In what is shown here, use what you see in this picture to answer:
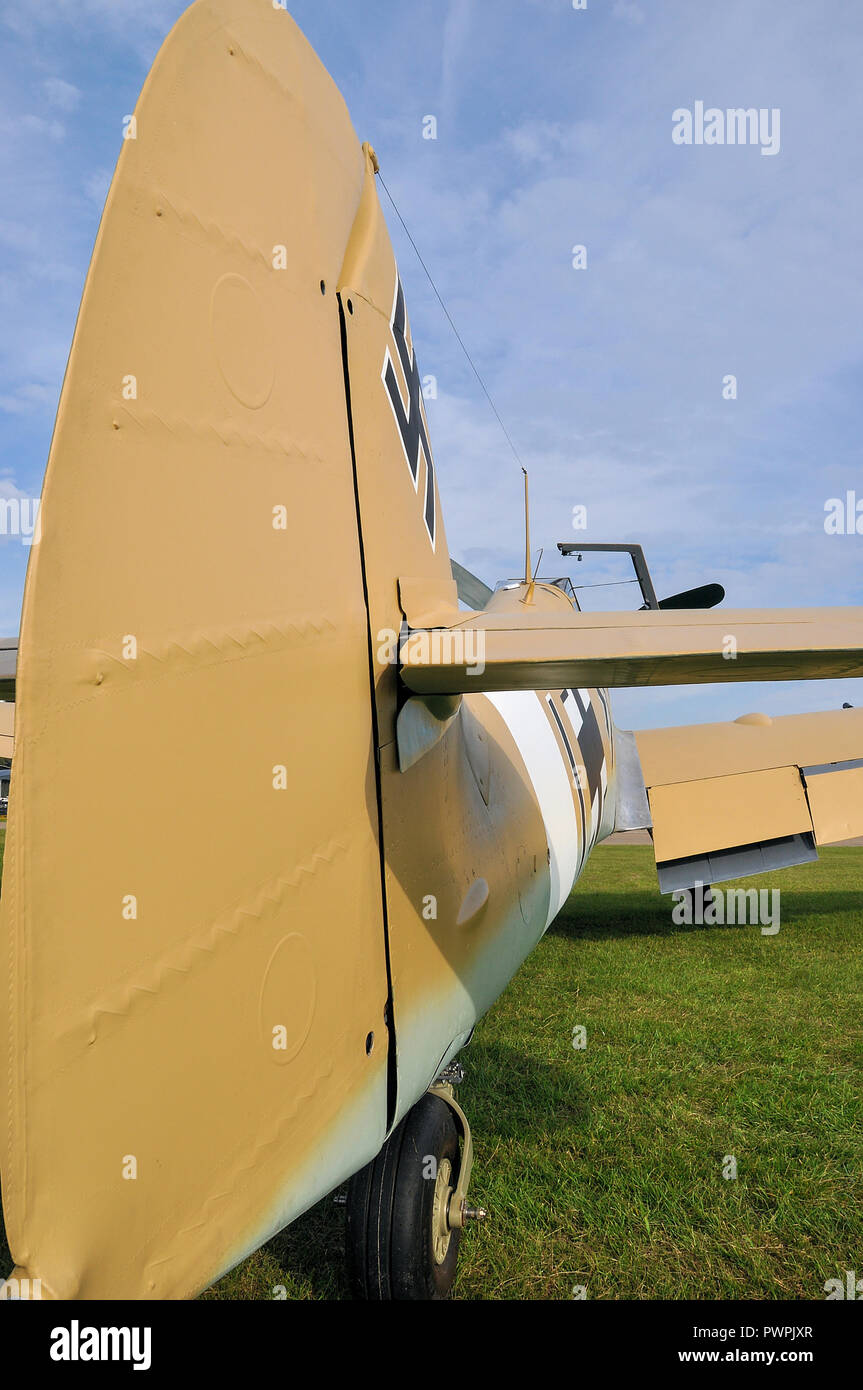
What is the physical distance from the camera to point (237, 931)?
1.71 m

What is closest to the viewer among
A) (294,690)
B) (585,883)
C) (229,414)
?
(229,414)

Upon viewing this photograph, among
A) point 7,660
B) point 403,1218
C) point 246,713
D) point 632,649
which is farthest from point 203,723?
point 403,1218

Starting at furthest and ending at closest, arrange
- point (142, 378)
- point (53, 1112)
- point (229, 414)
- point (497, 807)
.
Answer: point (497, 807)
point (229, 414)
point (142, 378)
point (53, 1112)

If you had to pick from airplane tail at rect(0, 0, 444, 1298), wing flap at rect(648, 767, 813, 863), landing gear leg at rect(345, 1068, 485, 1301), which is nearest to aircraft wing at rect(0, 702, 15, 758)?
landing gear leg at rect(345, 1068, 485, 1301)

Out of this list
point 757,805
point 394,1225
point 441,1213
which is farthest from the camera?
point 757,805

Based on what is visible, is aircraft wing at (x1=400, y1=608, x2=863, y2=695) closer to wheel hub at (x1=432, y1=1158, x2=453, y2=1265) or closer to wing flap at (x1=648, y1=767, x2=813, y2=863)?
wheel hub at (x1=432, y1=1158, x2=453, y2=1265)

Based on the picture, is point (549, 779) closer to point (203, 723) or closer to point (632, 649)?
point (632, 649)

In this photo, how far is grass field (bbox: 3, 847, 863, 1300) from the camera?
3279 millimetres

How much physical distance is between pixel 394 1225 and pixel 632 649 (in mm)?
2254

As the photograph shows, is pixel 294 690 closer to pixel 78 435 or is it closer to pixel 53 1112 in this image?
pixel 78 435

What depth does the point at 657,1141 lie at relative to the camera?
4348 mm

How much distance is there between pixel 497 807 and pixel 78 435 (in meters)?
2.63

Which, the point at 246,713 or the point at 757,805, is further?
the point at 757,805
